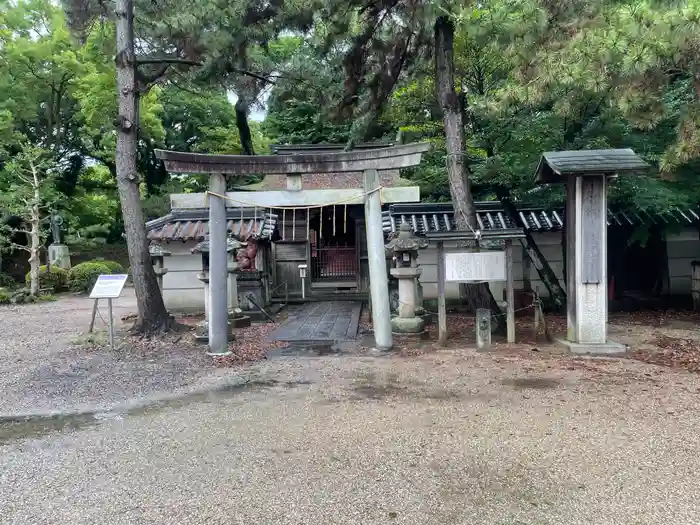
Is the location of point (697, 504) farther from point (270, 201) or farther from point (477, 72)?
point (477, 72)

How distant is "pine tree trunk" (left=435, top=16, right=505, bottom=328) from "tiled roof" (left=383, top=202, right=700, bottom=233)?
7.57 ft

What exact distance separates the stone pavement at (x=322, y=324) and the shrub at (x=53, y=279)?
1116 cm

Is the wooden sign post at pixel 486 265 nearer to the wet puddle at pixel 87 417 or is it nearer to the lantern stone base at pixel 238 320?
the wet puddle at pixel 87 417

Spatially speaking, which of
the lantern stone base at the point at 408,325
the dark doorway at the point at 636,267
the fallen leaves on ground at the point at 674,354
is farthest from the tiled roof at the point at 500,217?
the fallen leaves on ground at the point at 674,354

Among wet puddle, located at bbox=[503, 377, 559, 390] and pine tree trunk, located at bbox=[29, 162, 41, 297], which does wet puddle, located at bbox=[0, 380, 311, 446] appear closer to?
wet puddle, located at bbox=[503, 377, 559, 390]

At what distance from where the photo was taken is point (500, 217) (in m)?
12.2

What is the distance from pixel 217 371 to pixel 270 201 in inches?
104

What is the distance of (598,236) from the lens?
7.18 metres

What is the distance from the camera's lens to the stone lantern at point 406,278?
870cm

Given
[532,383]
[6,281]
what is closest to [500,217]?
[532,383]

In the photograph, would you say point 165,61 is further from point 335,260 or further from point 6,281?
point 6,281

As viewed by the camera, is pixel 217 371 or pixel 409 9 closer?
pixel 217 371

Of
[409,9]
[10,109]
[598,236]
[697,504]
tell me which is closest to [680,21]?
[598,236]

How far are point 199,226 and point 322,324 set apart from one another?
4537mm
